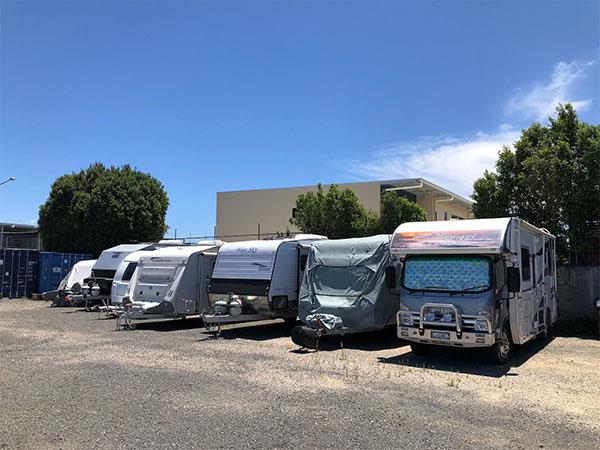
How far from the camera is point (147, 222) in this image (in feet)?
109

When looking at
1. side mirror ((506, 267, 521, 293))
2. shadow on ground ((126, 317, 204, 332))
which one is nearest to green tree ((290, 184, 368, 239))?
shadow on ground ((126, 317, 204, 332))

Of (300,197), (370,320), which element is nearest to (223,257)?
(370,320)

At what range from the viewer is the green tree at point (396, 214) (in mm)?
26953

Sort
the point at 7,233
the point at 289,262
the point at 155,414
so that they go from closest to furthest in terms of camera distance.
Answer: the point at 155,414, the point at 289,262, the point at 7,233

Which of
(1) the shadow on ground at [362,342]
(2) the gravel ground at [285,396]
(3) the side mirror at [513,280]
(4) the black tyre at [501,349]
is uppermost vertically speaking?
(3) the side mirror at [513,280]

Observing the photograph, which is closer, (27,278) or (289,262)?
(289,262)

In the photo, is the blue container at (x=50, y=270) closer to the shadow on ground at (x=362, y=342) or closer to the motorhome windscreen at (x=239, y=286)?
the motorhome windscreen at (x=239, y=286)

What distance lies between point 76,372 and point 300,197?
21.7 m

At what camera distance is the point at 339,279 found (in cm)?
1293

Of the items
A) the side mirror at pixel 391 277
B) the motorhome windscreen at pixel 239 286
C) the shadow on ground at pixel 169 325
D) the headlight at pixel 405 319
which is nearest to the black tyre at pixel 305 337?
the side mirror at pixel 391 277

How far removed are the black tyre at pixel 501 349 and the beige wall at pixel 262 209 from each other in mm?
27140

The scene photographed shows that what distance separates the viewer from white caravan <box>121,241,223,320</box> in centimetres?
1530

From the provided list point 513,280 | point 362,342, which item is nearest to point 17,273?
point 362,342

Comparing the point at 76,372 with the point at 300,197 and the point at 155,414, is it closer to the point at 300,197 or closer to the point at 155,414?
the point at 155,414
